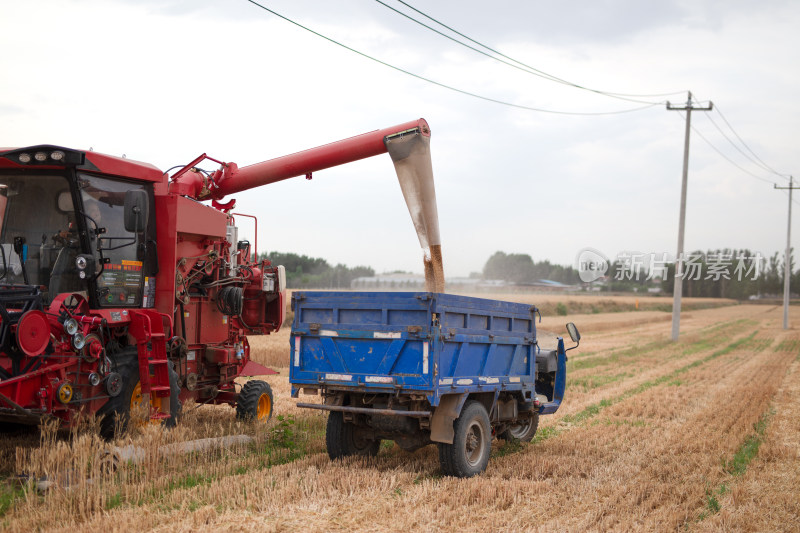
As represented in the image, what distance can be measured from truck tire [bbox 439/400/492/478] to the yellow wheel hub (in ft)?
12.7

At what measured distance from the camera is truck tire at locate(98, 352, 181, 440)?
7555mm

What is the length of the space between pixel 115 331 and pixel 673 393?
1044 centimetres

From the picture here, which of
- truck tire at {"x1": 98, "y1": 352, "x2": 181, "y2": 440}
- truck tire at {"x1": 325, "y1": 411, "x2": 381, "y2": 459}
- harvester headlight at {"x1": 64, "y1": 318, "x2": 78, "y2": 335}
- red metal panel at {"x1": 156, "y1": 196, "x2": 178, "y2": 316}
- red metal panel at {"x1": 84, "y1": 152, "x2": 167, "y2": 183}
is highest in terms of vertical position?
red metal panel at {"x1": 84, "y1": 152, "x2": 167, "y2": 183}

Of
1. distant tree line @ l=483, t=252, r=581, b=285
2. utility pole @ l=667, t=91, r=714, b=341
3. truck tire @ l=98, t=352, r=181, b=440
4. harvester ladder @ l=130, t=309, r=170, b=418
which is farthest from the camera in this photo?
distant tree line @ l=483, t=252, r=581, b=285

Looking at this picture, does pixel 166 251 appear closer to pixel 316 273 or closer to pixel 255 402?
pixel 255 402

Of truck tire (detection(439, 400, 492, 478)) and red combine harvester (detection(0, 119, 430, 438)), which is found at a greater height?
red combine harvester (detection(0, 119, 430, 438))

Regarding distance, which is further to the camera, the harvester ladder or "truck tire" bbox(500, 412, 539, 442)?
"truck tire" bbox(500, 412, 539, 442)

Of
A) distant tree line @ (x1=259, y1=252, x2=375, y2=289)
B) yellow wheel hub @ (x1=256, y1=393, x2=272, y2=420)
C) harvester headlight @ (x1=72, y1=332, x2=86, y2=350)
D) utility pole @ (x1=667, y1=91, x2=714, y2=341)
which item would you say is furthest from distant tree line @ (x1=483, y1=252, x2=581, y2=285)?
harvester headlight @ (x1=72, y1=332, x2=86, y2=350)

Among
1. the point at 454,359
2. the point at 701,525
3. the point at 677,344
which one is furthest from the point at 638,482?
the point at 677,344

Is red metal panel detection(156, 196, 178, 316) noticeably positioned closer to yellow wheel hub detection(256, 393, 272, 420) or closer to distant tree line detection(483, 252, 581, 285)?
yellow wheel hub detection(256, 393, 272, 420)

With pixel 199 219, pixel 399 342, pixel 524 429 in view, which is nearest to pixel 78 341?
pixel 199 219

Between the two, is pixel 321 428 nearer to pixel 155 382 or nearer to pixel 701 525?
pixel 155 382

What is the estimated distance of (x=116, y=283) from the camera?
8.22m

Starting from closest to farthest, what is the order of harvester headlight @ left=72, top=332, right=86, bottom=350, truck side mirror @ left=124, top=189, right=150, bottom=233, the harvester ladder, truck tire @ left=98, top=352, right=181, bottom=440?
harvester headlight @ left=72, top=332, right=86, bottom=350, truck side mirror @ left=124, top=189, right=150, bottom=233, truck tire @ left=98, top=352, right=181, bottom=440, the harvester ladder
